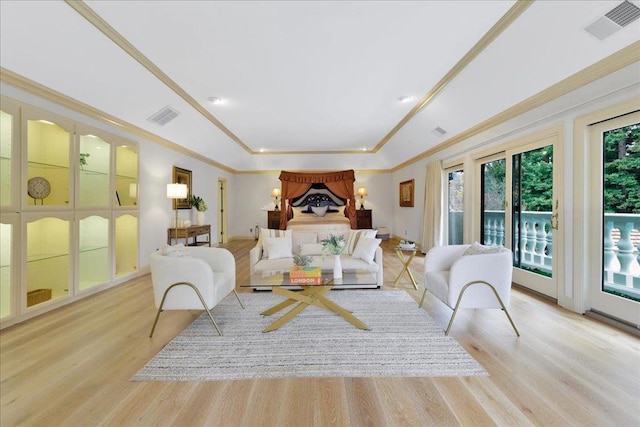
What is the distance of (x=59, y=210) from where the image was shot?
313 centimetres

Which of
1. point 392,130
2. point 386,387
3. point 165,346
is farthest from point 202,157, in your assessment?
point 386,387

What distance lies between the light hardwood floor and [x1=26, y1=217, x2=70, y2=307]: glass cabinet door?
53 cm

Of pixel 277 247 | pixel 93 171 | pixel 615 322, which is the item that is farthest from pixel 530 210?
pixel 93 171

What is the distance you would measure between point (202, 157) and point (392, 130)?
4.49m

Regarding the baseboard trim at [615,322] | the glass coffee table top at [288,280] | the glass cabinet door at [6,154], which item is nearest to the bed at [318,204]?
the glass coffee table top at [288,280]

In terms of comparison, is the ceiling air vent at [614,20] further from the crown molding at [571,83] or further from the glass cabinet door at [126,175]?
the glass cabinet door at [126,175]

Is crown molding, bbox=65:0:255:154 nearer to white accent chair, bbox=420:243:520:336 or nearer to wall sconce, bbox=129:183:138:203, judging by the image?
wall sconce, bbox=129:183:138:203

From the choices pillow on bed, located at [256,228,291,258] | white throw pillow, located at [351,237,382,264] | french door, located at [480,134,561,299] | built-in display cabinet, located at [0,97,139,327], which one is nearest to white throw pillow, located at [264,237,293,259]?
pillow on bed, located at [256,228,291,258]

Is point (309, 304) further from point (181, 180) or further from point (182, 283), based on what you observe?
point (181, 180)

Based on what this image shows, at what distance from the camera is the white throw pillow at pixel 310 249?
165 inches

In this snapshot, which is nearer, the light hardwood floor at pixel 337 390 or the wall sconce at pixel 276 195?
the light hardwood floor at pixel 337 390

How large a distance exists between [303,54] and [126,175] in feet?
10.8

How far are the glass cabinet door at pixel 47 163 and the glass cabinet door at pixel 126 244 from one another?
95 cm

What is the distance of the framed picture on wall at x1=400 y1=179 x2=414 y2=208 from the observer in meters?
7.39
